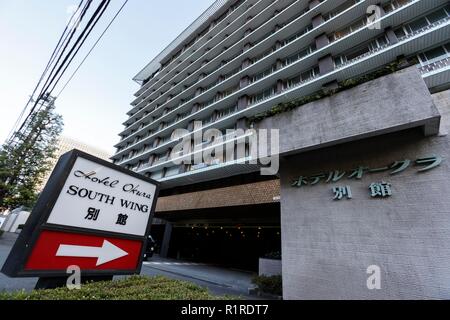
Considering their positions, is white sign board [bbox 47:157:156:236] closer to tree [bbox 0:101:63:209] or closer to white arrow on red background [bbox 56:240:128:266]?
white arrow on red background [bbox 56:240:128:266]

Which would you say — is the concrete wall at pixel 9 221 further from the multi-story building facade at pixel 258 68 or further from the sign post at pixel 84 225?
the sign post at pixel 84 225

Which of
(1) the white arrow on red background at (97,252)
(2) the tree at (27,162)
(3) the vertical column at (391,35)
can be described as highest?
(3) the vertical column at (391,35)

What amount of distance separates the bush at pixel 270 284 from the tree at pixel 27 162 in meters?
23.5

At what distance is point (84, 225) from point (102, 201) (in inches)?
18.7

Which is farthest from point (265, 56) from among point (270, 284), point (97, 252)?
point (97, 252)

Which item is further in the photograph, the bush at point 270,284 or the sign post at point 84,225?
the bush at point 270,284

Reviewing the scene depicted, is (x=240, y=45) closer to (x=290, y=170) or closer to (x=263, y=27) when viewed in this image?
(x=263, y=27)

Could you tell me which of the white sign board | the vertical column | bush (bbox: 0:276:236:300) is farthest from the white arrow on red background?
the vertical column

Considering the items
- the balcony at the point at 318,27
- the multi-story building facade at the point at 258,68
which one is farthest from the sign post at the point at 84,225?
the balcony at the point at 318,27

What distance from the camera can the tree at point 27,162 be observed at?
68.0ft

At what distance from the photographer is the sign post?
308 cm

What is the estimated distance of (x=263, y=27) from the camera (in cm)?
2128

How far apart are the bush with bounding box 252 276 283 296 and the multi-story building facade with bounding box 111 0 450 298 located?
110 cm

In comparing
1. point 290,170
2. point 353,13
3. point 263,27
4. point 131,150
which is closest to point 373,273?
point 290,170
